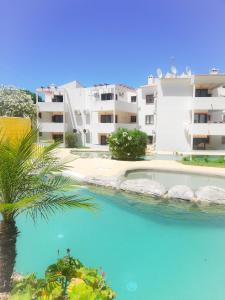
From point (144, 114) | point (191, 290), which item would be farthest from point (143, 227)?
point (144, 114)

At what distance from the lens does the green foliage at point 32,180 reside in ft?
14.3

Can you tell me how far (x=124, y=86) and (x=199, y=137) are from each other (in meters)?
14.5

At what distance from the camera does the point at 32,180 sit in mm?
4738

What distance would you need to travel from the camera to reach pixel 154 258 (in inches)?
314

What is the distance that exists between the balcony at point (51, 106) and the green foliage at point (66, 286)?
1450 inches

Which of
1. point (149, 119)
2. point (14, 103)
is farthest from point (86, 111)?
point (14, 103)

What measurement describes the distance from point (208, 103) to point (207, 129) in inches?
131

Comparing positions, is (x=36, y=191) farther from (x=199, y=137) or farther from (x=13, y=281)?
(x=199, y=137)

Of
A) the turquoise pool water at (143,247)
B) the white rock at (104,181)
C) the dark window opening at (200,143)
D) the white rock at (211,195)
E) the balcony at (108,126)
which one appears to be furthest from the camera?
the balcony at (108,126)

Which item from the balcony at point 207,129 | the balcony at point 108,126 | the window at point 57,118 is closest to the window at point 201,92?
the balcony at point 207,129

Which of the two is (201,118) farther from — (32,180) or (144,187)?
(32,180)

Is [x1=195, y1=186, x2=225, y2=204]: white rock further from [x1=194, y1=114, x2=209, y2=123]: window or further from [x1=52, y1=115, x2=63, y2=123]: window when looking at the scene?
[x1=52, y1=115, x2=63, y2=123]: window

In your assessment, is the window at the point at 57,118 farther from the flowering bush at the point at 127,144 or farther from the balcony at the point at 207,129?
the balcony at the point at 207,129

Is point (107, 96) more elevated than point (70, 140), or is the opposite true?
point (107, 96)
